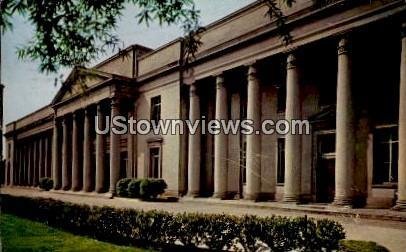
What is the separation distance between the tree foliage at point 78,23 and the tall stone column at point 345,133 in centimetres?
811

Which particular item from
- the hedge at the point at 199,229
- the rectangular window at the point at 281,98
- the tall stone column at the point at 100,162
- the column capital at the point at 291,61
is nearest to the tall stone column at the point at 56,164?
the tall stone column at the point at 100,162

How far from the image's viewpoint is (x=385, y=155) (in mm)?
14805

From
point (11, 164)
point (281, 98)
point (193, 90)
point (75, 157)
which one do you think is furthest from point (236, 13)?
point (11, 164)

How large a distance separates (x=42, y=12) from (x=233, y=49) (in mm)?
13811

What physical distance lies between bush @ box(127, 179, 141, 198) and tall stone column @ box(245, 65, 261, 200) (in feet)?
25.5

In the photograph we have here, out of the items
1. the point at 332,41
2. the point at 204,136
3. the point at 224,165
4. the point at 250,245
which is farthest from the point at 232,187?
the point at 250,245

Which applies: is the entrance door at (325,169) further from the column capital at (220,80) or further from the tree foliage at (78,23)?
the tree foliage at (78,23)

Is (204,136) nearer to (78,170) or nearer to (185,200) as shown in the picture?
(185,200)

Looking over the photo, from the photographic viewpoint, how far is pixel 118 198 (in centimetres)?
2377

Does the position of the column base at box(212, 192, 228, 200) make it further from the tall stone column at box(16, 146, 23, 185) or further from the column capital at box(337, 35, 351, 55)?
the tall stone column at box(16, 146, 23, 185)

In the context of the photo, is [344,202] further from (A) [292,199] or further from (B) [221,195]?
(B) [221,195]

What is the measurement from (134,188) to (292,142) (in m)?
10.7

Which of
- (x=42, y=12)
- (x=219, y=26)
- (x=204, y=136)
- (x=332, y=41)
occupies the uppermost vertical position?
(x=219, y=26)

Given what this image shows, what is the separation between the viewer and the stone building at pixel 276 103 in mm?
13547
